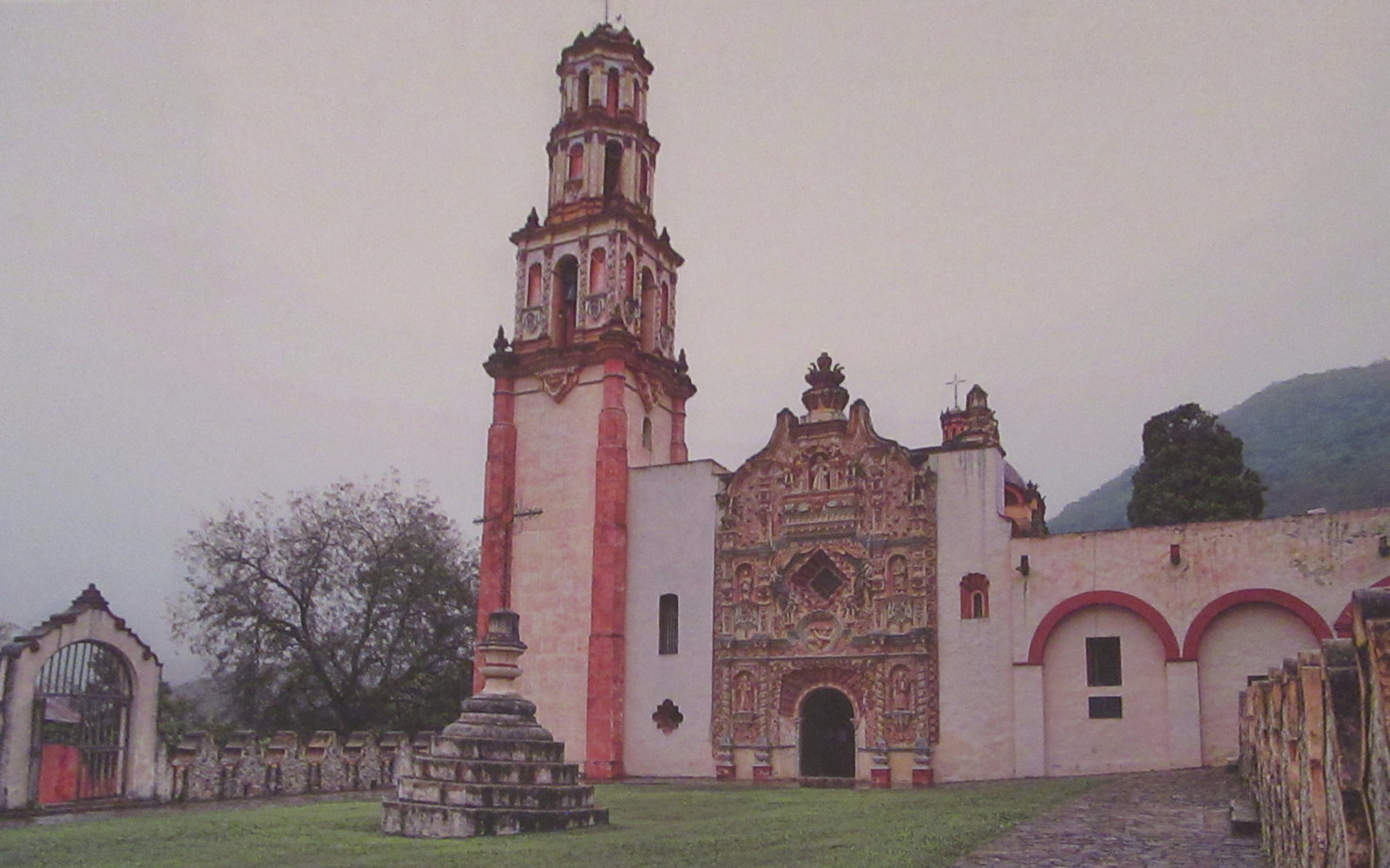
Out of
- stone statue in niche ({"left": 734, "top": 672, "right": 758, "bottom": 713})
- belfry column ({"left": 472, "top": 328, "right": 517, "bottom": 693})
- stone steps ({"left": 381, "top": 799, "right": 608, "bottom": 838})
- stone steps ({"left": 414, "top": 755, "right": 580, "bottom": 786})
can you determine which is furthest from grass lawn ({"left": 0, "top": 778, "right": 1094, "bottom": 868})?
belfry column ({"left": 472, "top": 328, "right": 517, "bottom": 693})

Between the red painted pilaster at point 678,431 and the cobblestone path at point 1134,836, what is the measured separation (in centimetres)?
1701

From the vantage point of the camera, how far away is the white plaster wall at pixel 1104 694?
78.6ft

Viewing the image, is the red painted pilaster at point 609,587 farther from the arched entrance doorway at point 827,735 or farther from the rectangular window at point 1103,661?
the rectangular window at point 1103,661

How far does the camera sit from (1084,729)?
24.5 m

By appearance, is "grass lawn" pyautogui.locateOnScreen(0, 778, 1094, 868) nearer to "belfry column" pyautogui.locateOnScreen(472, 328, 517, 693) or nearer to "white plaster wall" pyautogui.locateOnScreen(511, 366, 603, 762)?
"white plaster wall" pyautogui.locateOnScreen(511, 366, 603, 762)

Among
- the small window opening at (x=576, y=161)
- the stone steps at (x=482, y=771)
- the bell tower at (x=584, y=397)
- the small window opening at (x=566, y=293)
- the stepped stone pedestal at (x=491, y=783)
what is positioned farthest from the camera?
the small window opening at (x=576, y=161)

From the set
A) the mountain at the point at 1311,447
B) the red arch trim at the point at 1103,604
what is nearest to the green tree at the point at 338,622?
the red arch trim at the point at 1103,604

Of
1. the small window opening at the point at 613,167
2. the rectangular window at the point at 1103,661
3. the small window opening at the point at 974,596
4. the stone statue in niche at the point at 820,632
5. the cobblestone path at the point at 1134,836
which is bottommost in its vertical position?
the cobblestone path at the point at 1134,836

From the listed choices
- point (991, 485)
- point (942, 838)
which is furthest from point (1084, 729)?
point (942, 838)

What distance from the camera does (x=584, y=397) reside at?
31.4m

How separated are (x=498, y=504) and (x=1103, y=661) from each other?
50.1 ft

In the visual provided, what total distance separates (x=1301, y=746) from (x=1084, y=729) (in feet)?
67.3

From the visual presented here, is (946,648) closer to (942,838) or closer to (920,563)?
(920,563)

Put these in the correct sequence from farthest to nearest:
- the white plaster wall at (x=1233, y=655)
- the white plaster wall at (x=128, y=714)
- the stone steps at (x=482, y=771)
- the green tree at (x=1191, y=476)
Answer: the green tree at (x=1191, y=476), the white plaster wall at (x=1233, y=655), the white plaster wall at (x=128, y=714), the stone steps at (x=482, y=771)
